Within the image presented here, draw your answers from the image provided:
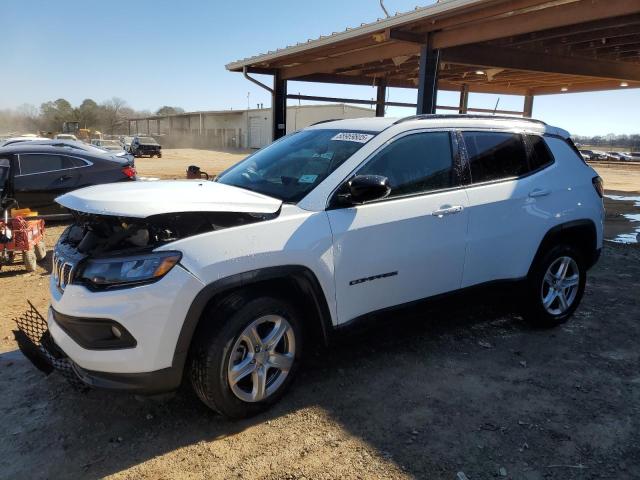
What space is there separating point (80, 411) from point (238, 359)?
1.08 meters

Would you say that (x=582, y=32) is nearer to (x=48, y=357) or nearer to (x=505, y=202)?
(x=505, y=202)

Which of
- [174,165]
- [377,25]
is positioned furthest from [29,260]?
[174,165]

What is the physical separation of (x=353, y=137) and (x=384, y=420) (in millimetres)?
1903

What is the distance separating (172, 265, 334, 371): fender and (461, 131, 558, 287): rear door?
4.35ft

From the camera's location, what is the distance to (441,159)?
3.75 metres

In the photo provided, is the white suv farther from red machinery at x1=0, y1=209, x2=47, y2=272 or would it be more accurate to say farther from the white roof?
red machinery at x1=0, y1=209, x2=47, y2=272

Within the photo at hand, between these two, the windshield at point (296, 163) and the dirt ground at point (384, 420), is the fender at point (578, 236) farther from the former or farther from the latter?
the windshield at point (296, 163)

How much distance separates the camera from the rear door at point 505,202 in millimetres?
3848

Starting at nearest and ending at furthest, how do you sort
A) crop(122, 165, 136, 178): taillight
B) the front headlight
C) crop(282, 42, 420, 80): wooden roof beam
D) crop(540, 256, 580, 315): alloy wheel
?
the front headlight → crop(540, 256, 580, 315): alloy wheel → crop(122, 165, 136, 178): taillight → crop(282, 42, 420, 80): wooden roof beam

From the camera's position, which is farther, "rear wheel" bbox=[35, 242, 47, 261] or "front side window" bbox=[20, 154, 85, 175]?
"front side window" bbox=[20, 154, 85, 175]

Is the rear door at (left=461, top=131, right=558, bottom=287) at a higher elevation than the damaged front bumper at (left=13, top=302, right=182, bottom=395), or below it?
higher

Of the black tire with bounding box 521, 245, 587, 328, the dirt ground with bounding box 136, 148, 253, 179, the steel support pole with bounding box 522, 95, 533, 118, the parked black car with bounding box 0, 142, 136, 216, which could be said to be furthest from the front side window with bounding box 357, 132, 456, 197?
the dirt ground with bounding box 136, 148, 253, 179

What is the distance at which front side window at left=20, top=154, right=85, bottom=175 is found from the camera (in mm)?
8305

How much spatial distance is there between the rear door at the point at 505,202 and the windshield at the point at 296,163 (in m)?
1.03
